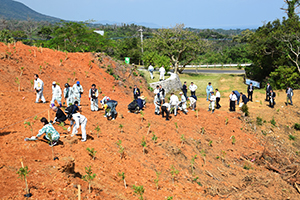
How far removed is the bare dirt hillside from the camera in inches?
298

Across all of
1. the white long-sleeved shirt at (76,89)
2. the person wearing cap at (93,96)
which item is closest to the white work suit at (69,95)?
the white long-sleeved shirt at (76,89)

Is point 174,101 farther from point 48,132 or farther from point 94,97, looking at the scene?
point 48,132

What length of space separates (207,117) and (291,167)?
585 cm

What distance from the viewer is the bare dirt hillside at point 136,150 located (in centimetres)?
758

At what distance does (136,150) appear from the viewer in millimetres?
11000

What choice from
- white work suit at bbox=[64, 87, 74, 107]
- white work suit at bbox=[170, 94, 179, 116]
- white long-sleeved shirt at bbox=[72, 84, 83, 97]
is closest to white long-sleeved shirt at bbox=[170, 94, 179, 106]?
white work suit at bbox=[170, 94, 179, 116]

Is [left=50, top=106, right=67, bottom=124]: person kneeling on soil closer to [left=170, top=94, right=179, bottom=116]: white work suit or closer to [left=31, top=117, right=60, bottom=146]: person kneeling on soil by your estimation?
[left=31, top=117, right=60, bottom=146]: person kneeling on soil

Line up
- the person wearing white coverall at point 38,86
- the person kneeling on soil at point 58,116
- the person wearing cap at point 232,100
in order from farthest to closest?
1. the person wearing cap at point 232,100
2. the person wearing white coverall at point 38,86
3. the person kneeling on soil at point 58,116

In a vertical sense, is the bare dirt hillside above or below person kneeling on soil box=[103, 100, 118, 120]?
below

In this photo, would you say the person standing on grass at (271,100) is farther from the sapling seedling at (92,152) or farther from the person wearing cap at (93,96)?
the sapling seedling at (92,152)

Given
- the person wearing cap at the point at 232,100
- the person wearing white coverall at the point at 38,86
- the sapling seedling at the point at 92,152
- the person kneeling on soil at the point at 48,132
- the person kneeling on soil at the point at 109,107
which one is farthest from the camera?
the person wearing cap at the point at 232,100

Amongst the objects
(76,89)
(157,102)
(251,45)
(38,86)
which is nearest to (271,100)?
(157,102)

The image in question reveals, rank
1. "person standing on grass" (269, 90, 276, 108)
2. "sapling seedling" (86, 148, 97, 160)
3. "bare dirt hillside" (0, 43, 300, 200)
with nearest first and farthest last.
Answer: "bare dirt hillside" (0, 43, 300, 200)
"sapling seedling" (86, 148, 97, 160)
"person standing on grass" (269, 90, 276, 108)

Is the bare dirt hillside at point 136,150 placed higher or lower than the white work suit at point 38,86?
lower
